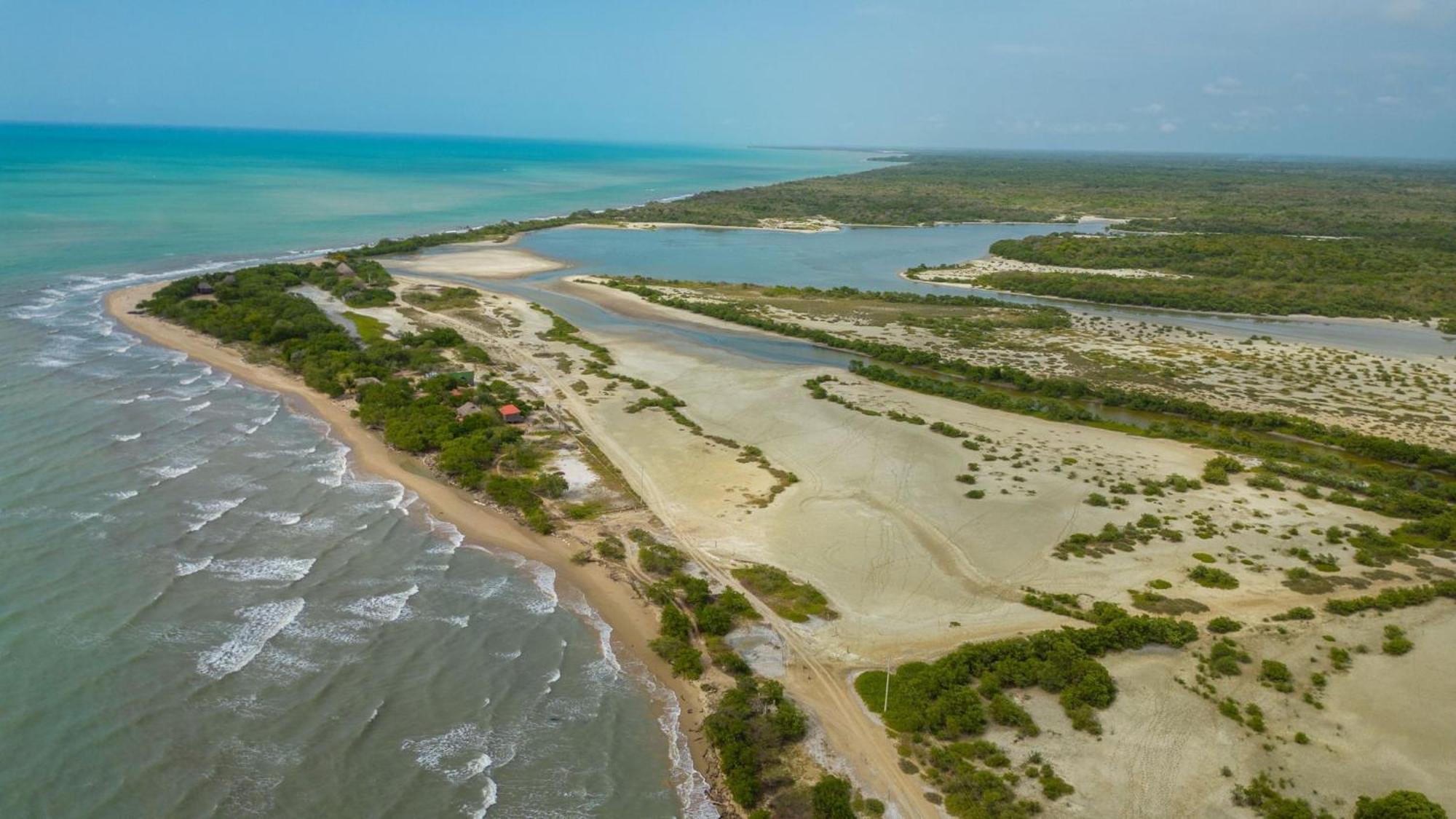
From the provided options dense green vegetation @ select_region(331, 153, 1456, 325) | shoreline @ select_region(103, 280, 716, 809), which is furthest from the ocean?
dense green vegetation @ select_region(331, 153, 1456, 325)

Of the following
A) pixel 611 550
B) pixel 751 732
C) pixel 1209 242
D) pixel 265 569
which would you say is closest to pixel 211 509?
pixel 265 569

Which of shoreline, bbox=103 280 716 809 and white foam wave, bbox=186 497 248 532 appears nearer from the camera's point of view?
shoreline, bbox=103 280 716 809

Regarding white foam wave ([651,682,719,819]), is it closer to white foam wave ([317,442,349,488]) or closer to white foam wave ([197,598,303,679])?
white foam wave ([197,598,303,679])

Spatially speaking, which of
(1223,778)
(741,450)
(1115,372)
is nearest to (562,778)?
(1223,778)

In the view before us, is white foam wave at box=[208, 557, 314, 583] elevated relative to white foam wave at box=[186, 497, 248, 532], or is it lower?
lower

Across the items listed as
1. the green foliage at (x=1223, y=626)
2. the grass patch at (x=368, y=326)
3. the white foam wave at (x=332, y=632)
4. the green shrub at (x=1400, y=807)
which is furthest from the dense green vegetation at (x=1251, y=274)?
the white foam wave at (x=332, y=632)

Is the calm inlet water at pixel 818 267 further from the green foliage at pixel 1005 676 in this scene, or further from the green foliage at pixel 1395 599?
the green foliage at pixel 1395 599

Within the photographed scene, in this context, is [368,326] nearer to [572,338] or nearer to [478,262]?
[572,338]
